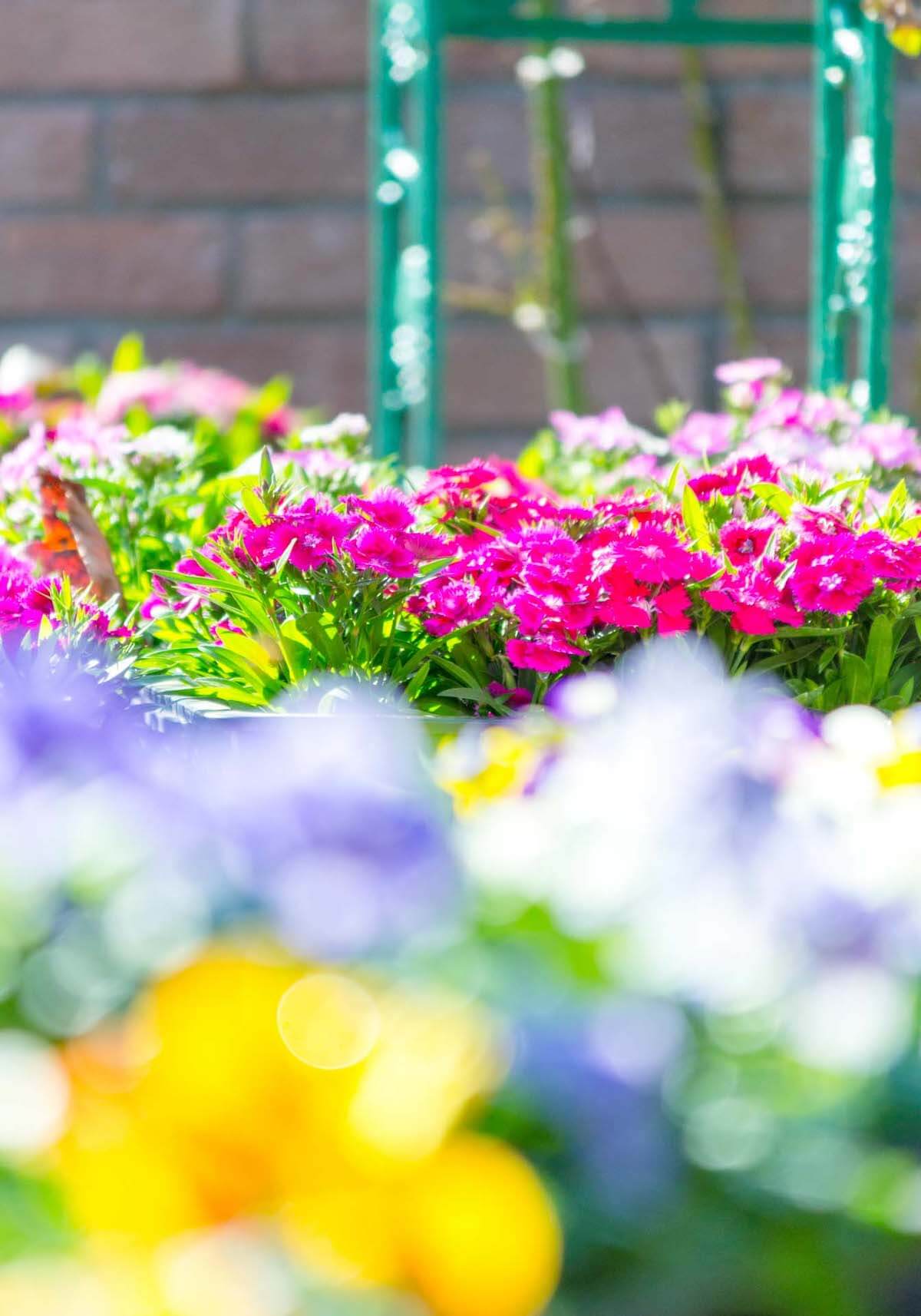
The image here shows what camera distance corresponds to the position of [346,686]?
55.9 inches

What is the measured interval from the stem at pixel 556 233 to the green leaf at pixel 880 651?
280cm

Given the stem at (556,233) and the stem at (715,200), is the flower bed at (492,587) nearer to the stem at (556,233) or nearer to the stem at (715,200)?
the stem at (556,233)

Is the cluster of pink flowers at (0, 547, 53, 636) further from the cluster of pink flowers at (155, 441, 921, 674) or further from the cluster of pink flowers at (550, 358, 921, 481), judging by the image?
the cluster of pink flowers at (550, 358, 921, 481)

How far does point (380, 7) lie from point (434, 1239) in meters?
3.38

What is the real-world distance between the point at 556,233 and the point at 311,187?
799 mm

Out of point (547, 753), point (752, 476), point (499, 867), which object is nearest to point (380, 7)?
point (752, 476)

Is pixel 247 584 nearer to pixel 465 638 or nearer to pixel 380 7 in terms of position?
pixel 465 638

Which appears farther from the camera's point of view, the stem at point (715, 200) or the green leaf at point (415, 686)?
the stem at point (715, 200)

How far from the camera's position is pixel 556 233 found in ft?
14.0

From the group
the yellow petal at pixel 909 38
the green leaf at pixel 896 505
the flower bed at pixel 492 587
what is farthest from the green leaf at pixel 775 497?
→ the yellow petal at pixel 909 38

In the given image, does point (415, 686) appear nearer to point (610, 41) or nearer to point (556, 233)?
point (610, 41)

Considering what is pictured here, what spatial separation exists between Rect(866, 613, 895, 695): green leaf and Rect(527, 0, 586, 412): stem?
280 cm

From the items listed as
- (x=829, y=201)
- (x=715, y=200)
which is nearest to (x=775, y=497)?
(x=829, y=201)

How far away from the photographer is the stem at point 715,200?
4387 mm
